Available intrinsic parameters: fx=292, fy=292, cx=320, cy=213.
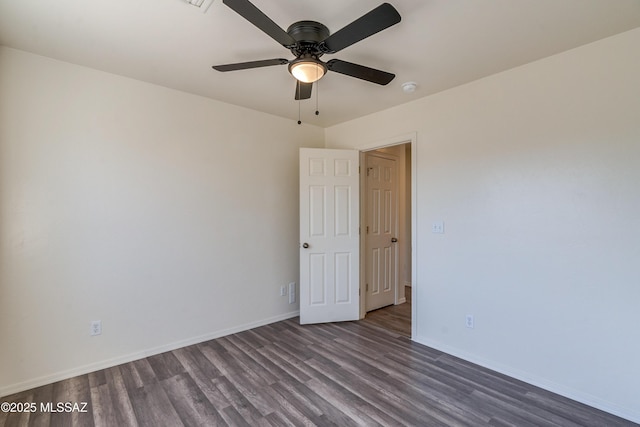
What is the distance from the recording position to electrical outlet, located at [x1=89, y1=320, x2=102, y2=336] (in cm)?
242

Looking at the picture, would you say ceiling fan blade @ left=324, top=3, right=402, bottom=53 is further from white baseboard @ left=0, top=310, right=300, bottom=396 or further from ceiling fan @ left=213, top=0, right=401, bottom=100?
white baseboard @ left=0, top=310, right=300, bottom=396

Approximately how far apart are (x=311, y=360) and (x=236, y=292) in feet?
3.76

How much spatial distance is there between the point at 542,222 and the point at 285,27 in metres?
2.32

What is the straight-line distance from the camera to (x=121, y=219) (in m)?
2.56

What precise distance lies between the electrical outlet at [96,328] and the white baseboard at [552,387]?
3020 millimetres

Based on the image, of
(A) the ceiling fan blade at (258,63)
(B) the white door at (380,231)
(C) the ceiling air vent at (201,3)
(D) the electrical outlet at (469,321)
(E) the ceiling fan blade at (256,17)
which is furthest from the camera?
(B) the white door at (380,231)

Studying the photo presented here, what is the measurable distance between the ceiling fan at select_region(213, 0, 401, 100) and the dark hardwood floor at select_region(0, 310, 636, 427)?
2178 millimetres

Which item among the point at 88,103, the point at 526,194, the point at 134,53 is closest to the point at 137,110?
the point at 88,103

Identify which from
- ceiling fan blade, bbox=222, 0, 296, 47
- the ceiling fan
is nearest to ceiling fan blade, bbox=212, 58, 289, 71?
the ceiling fan

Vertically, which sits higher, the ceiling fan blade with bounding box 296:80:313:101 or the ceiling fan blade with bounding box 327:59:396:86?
the ceiling fan blade with bounding box 296:80:313:101

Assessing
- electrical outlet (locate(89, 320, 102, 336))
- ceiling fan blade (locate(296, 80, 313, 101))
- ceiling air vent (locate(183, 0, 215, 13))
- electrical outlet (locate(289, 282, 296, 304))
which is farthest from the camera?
electrical outlet (locate(289, 282, 296, 304))

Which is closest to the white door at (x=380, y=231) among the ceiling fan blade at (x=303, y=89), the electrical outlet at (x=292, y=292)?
the electrical outlet at (x=292, y=292)

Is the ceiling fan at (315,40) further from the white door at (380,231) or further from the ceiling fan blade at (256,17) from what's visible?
the white door at (380,231)

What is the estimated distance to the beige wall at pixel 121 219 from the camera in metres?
2.17
